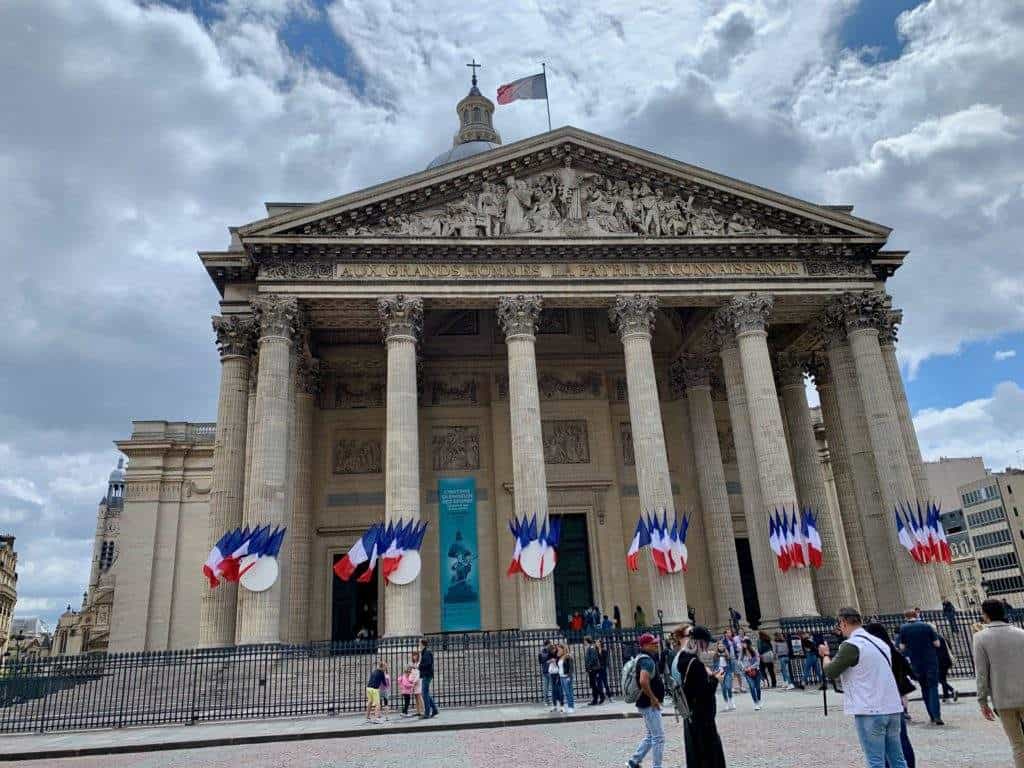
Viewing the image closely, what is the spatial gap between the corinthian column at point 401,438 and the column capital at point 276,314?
2.69 metres

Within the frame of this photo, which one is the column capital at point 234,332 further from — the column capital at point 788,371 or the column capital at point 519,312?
the column capital at point 788,371

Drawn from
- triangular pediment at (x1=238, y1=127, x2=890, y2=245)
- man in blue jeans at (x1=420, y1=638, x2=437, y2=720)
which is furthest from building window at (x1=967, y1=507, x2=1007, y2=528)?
man in blue jeans at (x1=420, y1=638, x2=437, y2=720)

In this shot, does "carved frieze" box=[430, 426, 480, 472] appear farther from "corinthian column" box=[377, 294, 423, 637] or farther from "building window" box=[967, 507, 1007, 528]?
"building window" box=[967, 507, 1007, 528]

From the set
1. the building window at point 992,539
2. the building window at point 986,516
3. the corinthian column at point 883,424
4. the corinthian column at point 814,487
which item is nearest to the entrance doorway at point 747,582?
the corinthian column at point 814,487

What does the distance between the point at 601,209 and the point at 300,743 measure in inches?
755

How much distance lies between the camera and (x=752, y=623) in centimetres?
2920

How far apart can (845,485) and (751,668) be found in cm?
1607

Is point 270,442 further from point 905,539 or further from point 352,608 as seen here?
point 905,539

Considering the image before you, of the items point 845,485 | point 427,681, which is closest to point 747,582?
point 845,485

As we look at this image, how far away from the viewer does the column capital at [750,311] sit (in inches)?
1001

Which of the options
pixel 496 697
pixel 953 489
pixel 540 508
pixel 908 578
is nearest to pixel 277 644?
pixel 496 697

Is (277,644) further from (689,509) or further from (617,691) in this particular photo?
(689,509)

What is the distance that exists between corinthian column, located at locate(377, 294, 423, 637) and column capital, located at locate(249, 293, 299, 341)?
269 centimetres

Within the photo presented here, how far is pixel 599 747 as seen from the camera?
10367 millimetres
